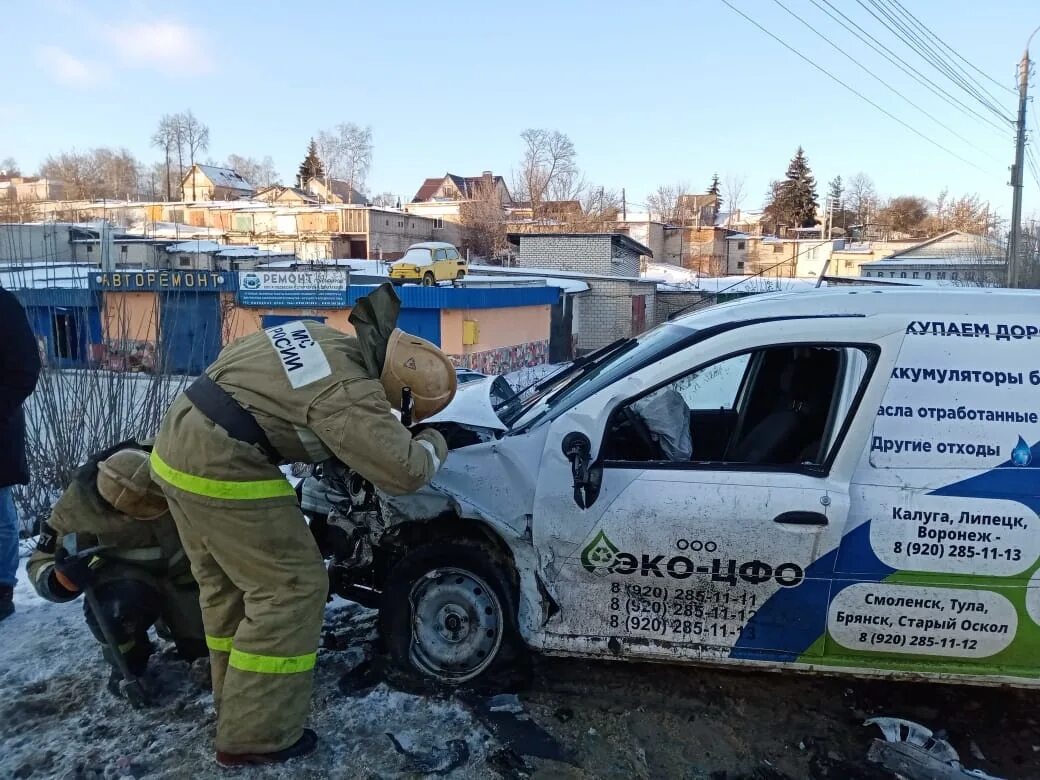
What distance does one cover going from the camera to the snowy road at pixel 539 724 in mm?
2695

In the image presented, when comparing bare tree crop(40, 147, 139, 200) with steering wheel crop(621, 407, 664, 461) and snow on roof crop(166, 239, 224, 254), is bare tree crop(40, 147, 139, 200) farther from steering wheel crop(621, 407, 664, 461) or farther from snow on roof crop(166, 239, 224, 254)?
steering wheel crop(621, 407, 664, 461)

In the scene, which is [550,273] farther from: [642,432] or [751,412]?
[642,432]

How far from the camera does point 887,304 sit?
2857 mm

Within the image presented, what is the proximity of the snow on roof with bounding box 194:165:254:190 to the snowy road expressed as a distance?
273 feet

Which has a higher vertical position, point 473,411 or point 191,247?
point 191,247

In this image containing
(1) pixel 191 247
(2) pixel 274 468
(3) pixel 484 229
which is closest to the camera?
(2) pixel 274 468

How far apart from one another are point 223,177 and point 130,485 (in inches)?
3360

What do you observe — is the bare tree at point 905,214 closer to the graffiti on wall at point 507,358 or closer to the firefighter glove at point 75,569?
the graffiti on wall at point 507,358

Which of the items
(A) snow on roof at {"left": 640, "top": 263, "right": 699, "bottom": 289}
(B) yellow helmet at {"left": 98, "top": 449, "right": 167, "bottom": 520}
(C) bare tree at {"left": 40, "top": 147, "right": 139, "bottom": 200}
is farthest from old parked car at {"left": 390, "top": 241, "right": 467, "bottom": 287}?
(C) bare tree at {"left": 40, "top": 147, "right": 139, "bottom": 200}

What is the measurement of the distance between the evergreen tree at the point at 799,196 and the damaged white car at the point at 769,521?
80729 mm

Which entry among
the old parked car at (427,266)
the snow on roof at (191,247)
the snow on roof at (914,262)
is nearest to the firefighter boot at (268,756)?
the old parked car at (427,266)

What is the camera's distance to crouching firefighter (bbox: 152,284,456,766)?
2439 millimetres

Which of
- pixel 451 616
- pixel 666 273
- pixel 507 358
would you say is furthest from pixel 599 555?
pixel 666 273

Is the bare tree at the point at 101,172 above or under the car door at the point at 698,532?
above
